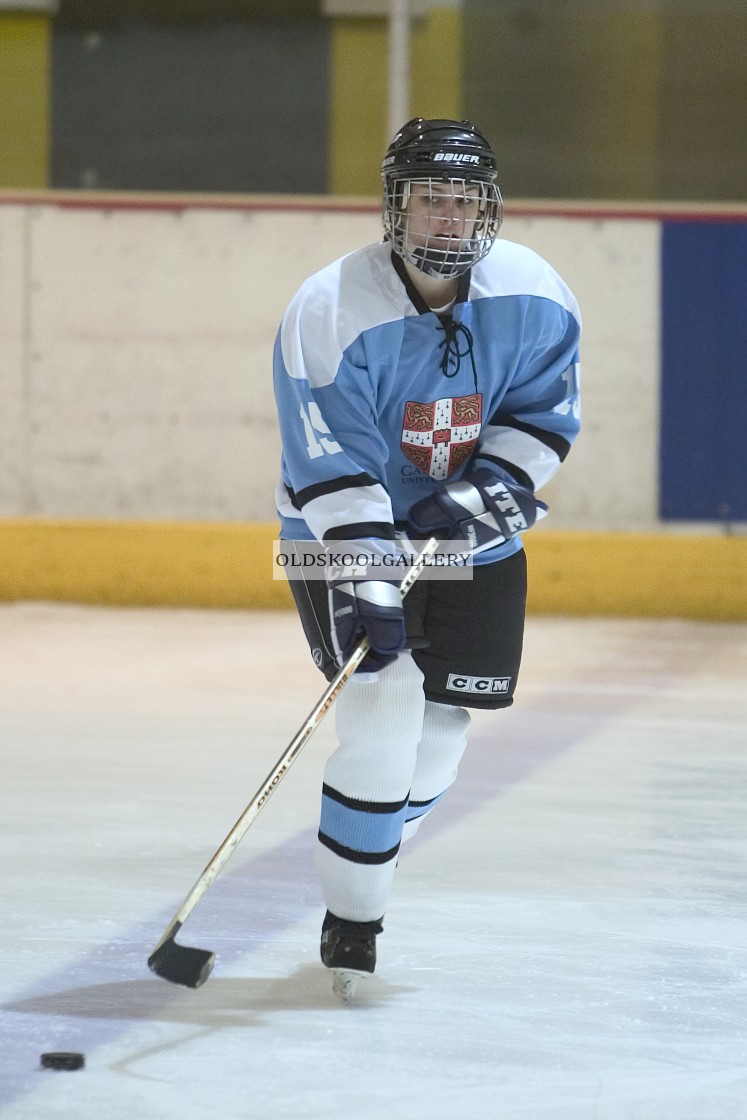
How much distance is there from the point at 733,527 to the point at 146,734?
7.98 ft

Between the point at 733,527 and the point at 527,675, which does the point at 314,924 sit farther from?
the point at 733,527

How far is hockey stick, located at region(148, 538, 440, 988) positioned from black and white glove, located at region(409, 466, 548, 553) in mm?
36

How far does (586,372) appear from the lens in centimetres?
500

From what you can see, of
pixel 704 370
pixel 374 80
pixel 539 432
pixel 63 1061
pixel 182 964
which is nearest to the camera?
pixel 63 1061

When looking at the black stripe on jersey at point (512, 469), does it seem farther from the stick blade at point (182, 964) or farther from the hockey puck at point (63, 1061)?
the hockey puck at point (63, 1061)

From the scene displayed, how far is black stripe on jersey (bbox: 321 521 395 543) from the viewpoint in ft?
5.85

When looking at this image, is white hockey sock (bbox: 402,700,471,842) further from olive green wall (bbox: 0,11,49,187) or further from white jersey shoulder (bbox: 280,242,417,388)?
olive green wall (bbox: 0,11,49,187)

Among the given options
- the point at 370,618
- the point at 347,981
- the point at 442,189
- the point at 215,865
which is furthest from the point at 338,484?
the point at 347,981

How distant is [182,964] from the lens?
174 centimetres

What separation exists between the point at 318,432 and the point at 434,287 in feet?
0.79

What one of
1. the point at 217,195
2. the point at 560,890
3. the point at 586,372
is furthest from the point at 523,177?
the point at 560,890

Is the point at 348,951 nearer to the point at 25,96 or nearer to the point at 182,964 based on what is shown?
the point at 182,964

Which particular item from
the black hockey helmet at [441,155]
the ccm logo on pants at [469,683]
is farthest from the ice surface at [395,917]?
the black hockey helmet at [441,155]

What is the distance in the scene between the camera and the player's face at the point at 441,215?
179cm
